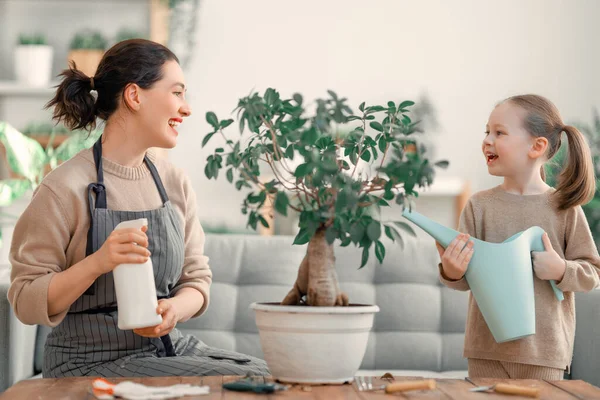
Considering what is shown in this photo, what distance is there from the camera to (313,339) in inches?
52.6

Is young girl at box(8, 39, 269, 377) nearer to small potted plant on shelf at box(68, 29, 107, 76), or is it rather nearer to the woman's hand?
the woman's hand

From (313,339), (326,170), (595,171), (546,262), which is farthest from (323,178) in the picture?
(595,171)

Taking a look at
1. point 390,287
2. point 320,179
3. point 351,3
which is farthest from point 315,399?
point 351,3

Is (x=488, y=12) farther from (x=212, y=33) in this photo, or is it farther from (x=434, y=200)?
(x=212, y=33)

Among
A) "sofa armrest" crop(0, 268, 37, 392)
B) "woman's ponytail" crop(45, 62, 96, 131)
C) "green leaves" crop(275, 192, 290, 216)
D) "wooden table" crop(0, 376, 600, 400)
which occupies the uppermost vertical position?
"woman's ponytail" crop(45, 62, 96, 131)

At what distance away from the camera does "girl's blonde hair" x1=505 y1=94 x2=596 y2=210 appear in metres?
1.96

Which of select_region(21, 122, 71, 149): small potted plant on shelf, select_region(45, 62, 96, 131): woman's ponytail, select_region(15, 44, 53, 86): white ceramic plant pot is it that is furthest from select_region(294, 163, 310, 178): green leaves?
select_region(15, 44, 53, 86): white ceramic plant pot

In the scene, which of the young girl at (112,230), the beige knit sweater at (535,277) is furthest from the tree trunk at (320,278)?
the beige knit sweater at (535,277)

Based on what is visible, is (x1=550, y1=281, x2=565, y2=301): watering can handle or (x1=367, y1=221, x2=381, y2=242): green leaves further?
(x1=550, y1=281, x2=565, y2=301): watering can handle

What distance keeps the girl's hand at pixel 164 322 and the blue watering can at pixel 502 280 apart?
1.81 feet

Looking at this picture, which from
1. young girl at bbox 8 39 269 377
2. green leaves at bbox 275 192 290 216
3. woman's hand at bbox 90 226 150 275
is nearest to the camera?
green leaves at bbox 275 192 290 216

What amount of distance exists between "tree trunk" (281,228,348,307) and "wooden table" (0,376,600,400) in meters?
0.15

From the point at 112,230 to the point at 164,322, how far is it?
25 centimetres

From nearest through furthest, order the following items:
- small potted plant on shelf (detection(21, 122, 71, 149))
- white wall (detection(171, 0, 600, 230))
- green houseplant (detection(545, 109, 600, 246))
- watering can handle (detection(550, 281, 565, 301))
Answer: watering can handle (detection(550, 281, 565, 301))
green houseplant (detection(545, 109, 600, 246))
small potted plant on shelf (detection(21, 122, 71, 149))
white wall (detection(171, 0, 600, 230))
